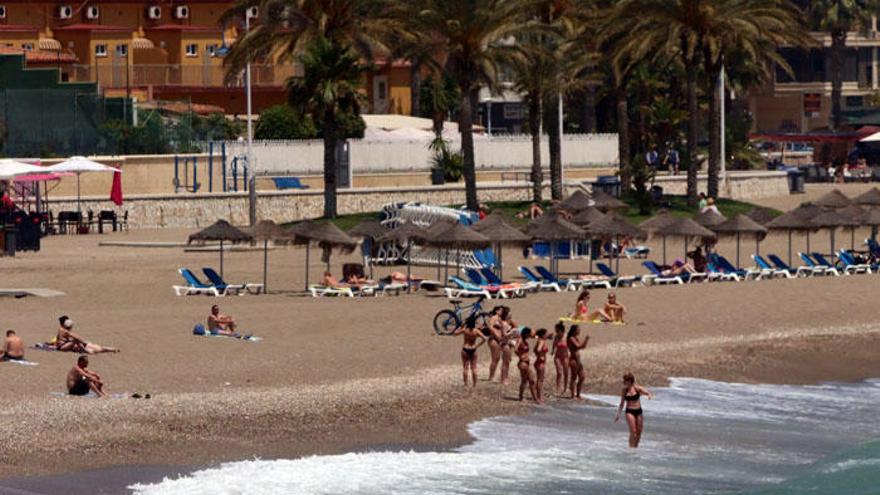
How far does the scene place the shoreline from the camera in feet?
72.8

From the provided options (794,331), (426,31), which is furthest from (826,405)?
(426,31)

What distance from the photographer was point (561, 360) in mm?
27328

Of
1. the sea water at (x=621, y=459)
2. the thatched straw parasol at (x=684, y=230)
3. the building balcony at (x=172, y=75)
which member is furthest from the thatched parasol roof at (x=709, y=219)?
the building balcony at (x=172, y=75)

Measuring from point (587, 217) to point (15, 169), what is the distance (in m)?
14.1

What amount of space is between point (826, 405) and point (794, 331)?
6.04 metres

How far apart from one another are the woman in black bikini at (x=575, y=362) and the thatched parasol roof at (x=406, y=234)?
10.2 meters

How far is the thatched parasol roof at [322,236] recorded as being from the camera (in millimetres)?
37125

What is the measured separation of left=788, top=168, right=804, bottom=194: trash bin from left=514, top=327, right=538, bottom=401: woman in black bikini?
130ft

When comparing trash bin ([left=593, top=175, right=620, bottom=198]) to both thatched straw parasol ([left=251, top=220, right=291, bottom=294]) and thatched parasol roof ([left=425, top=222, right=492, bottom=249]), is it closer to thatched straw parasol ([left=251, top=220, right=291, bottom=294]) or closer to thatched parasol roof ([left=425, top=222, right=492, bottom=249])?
thatched straw parasol ([left=251, top=220, right=291, bottom=294])

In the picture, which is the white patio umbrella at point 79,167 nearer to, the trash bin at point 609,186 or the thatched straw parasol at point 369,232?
the thatched straw parasol at point 369,232

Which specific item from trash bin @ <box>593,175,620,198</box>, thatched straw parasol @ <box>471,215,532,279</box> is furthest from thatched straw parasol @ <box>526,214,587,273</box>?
trash bin @ <box>593,175,620,198</box>

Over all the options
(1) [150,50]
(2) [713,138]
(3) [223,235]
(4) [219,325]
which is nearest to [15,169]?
(3) [223,235]

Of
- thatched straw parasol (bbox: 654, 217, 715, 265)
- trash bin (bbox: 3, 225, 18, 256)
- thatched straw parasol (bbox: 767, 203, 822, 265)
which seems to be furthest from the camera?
trash bin (bbox: 3, 225, 18, 256)

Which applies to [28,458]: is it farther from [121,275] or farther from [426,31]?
[426,31]
